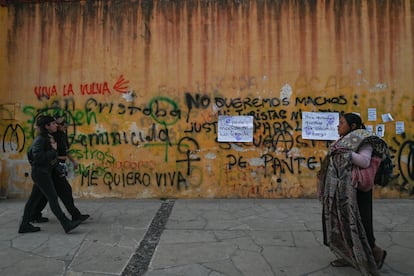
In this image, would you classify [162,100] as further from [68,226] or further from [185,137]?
[68,226]

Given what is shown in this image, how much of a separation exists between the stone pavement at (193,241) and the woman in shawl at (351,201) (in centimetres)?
34

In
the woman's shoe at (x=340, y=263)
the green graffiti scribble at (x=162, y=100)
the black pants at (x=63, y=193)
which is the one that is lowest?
the woman's shoe at (x=340, y=263)

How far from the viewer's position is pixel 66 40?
7.72 m

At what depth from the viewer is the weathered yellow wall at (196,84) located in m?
7.42

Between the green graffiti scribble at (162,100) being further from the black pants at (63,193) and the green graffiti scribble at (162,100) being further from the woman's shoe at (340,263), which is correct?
the woman's shoe at (340,263)

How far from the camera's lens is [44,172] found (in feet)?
17.4

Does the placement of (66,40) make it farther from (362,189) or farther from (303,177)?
(362,189)

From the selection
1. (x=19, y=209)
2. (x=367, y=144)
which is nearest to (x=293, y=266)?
(x=367, y=144)

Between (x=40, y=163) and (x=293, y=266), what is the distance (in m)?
3.62

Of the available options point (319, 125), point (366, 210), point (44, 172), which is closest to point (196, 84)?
point (319, 125)

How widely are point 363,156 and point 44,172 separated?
13.6 feet

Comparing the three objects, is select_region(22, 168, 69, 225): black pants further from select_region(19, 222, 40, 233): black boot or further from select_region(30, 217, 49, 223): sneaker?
select_region(30, 217, 49, 223): sneaker

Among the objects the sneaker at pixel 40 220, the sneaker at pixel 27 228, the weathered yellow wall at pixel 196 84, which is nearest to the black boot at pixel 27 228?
the sneaker at pixel 27 228

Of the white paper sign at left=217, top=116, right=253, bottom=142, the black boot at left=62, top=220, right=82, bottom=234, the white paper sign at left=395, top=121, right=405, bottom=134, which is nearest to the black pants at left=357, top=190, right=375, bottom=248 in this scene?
the white paper sign at left=217, top=116, right=253, bottom=142
